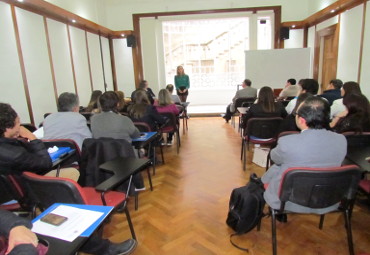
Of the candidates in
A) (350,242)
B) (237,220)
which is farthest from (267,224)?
(350,242)

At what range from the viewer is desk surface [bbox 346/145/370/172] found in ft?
6.09

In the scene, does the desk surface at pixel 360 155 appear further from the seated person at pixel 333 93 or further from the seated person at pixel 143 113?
the seated person at pixel 143 113

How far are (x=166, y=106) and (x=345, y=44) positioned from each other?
4.03 metres

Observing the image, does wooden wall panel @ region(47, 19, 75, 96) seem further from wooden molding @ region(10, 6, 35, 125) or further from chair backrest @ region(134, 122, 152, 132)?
chair backrest @ region(134, 122, 152, 132)

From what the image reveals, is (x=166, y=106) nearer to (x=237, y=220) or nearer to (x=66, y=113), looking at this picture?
(x=66, y=113)

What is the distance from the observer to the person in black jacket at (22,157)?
1765 mm

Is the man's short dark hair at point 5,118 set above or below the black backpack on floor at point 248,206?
above

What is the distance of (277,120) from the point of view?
3.54m

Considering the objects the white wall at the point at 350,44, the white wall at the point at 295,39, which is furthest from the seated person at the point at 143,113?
the white wall at the point at 295,39

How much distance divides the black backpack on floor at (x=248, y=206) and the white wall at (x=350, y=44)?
4.22 meters

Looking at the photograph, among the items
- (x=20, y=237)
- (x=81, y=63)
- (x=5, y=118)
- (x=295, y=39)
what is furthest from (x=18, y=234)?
(x=295, y=39)

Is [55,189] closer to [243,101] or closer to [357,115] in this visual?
[357,115]

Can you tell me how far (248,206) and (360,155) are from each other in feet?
3.16

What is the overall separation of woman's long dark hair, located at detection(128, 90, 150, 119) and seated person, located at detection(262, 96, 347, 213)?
2338 millimetres
